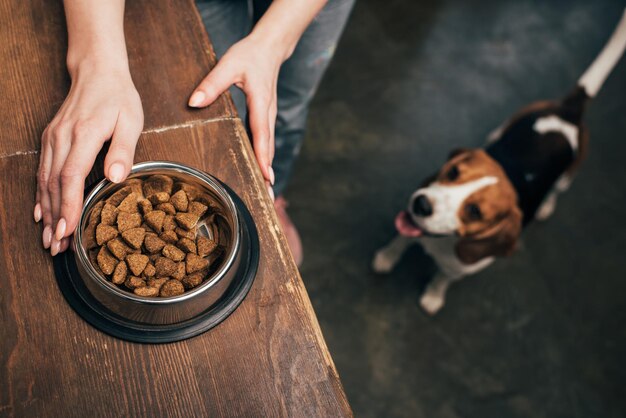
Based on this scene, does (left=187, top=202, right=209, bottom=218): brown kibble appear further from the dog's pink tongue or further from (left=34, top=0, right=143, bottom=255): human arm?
the dog's pink tongue

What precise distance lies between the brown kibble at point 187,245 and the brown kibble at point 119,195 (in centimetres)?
11

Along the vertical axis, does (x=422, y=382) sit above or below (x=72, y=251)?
below

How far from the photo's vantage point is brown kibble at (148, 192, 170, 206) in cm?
71

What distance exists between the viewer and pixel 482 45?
2547 mm

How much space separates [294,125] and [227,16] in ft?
1.21

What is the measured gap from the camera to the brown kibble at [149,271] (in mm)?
667

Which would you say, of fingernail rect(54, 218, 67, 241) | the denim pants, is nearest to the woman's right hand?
fingernail rect(54, 218, 67, 241)

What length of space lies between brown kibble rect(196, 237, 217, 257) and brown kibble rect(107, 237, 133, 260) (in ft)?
0.29

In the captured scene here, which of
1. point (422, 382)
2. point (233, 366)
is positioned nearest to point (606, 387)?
point (422, 382)

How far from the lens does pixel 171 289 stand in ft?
2.17

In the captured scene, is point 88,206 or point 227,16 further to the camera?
point 227,16

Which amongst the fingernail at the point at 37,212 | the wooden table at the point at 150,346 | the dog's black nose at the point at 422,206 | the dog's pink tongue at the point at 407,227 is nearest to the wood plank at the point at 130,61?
the wooden table at the point at 150,346

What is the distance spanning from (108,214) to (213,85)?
0.92ft

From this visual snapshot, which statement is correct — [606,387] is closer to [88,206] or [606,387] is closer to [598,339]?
[598,339]
